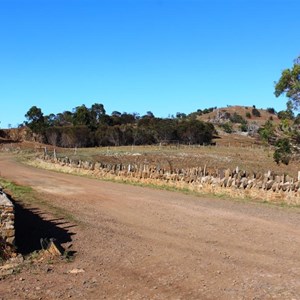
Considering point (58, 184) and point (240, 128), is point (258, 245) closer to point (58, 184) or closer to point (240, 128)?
point (58, 184)

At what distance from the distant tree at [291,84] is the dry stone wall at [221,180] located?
19.6ft

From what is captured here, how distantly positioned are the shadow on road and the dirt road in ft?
0.24

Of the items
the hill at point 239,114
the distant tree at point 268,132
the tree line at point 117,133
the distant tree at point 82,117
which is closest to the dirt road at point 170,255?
the distant tree at point 268,132

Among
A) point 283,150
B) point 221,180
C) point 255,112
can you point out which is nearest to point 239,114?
point 255,112

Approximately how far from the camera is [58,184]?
22516mm

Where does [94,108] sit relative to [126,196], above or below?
above

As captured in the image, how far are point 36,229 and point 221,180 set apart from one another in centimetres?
974

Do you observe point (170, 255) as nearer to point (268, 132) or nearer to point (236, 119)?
point (268, 132)

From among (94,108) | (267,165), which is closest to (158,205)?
(267,165)

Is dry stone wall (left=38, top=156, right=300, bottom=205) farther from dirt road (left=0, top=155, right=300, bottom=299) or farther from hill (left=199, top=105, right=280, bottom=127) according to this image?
hill (left=199, top=105, right=280, bottom=127)

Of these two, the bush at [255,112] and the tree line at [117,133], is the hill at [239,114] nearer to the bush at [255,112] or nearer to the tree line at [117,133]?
the bush at [255,112]

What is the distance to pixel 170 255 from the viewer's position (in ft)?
28.4

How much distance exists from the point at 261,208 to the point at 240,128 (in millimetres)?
113532

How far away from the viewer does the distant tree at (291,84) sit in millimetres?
22600
